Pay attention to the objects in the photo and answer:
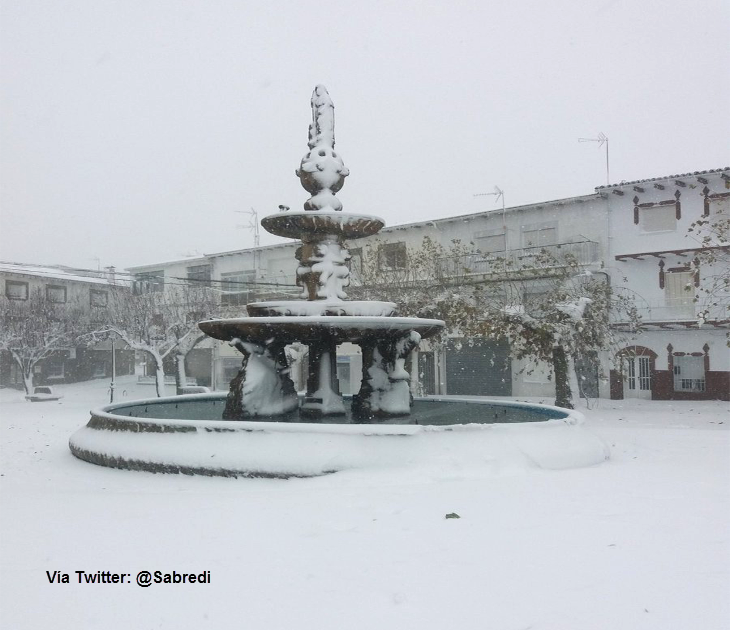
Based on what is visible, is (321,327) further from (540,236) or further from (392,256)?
(540,236)

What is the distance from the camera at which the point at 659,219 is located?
1112 inches

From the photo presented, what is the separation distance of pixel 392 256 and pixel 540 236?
7.15 meters

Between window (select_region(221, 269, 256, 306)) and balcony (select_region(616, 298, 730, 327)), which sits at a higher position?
window (select_region(221, 269, 256, 306))

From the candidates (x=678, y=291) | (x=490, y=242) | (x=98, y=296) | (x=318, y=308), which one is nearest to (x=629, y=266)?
(x=678, y=291)

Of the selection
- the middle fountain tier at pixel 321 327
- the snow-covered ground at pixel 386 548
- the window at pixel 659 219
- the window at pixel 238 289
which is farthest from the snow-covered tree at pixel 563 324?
the window at pixel 238 289

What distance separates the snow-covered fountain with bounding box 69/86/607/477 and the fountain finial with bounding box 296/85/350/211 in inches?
0.8

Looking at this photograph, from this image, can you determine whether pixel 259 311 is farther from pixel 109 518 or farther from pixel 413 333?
pixel 109 518

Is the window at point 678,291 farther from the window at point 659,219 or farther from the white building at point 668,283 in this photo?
the window at point 659,219

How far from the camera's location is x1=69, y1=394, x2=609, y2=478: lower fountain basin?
8.10 metres

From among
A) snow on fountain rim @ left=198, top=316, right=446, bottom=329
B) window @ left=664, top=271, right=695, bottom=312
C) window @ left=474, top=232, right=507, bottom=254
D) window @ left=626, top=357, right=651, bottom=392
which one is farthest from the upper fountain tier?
window @ left=474, top=232, right=507, bottom=254

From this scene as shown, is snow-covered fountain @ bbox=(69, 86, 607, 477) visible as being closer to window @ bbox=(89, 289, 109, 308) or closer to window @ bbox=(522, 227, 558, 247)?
window @ bbox=(522, 227, 558, 247)

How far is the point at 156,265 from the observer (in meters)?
46.5

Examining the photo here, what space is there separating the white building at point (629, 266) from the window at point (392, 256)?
12cm

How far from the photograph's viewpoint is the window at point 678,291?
90.1 feet
